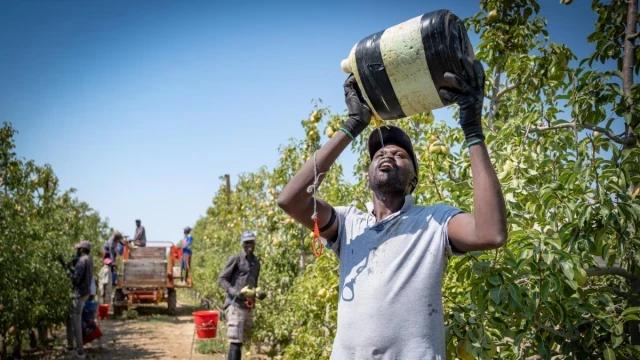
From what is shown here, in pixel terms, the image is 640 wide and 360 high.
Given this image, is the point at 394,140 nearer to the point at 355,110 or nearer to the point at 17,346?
the point at 355,110

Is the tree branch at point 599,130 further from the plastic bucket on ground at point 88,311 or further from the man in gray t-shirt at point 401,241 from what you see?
the plastic bucket on ground at point 88,311

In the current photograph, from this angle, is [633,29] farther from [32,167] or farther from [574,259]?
[32,167]

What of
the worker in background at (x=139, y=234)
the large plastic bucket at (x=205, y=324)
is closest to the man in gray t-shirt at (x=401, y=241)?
the large plastic bucket at (x=205, y=324)

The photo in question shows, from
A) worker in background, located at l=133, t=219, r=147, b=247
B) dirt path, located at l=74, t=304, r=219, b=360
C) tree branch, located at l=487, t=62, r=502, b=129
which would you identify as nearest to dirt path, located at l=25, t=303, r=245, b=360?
dirt path, located at l=74, t=304, r=219, b=360

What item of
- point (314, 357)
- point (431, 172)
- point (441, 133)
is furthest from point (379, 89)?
point (314, 357)

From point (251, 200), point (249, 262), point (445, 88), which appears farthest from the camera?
point (251, 200)

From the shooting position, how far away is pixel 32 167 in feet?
32.2

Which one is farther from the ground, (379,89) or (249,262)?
(379,89)

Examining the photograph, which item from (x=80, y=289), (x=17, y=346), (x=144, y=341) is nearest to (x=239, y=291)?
(x=80, y=289)

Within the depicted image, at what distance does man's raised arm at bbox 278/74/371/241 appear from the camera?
2.00 m

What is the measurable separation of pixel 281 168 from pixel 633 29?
466cm

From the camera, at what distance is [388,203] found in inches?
79.9

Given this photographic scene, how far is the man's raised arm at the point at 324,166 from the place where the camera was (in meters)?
2.00

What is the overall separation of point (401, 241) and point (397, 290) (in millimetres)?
186
